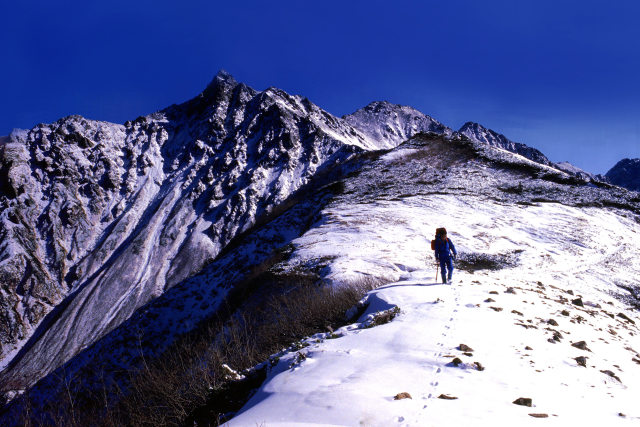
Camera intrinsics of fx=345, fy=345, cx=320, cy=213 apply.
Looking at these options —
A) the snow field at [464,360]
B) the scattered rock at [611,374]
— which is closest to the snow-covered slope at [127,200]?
the snow field at [464,360]

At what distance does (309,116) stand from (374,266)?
14790 cm

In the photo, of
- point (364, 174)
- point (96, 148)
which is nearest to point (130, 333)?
point (364, 174)

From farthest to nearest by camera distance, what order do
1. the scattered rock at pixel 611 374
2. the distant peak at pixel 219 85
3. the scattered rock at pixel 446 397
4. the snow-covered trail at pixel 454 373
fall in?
the distant peak at pixel 219 85
the scattered rock at pixel 611 374
the scattered rock at pixel 446 397
the snow-covered trail at pixel 454 373

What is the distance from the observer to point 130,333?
71.6 feet

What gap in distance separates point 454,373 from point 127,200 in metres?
154

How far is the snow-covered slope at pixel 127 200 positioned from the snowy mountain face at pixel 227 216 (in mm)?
562

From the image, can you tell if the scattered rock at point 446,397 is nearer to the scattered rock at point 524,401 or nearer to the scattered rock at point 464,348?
the scattered rock at point 524,401

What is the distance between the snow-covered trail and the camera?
170 inches

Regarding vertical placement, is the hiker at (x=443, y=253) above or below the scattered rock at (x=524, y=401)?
above

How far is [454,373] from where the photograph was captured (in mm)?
5480

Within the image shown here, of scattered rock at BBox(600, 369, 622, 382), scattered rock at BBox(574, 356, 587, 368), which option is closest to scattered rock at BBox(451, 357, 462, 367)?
scattered rock at BBox(574, 356, 587, 368)

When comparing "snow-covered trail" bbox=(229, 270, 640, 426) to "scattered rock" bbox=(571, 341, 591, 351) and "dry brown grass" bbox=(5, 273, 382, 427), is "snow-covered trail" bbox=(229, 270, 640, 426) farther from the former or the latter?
"dry brown grass" bbox=(5, 273, 382, 427)

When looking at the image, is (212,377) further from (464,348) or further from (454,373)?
(464,348)

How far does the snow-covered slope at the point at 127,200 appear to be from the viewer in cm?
9788
